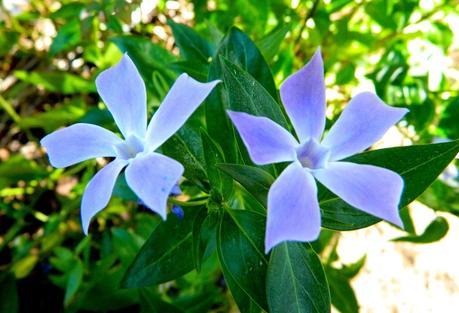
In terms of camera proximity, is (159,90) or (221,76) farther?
(159,90)

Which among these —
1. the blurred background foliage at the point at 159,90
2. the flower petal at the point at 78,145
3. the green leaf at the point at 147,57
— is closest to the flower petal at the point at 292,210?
the flower petal at the point at 78,145

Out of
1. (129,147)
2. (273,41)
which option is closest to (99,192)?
(129,147)

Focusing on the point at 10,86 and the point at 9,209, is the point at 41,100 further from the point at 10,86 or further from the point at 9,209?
the point at 9,209

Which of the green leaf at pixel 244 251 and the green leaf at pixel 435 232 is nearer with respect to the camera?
the green leaf at pixel 244 251

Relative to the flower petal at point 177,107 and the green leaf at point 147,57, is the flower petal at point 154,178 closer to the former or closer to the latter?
the flower petal at point 177,107

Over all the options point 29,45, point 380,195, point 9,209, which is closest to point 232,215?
point 380,195

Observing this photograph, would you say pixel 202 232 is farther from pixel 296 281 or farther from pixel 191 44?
pixel 191 44
